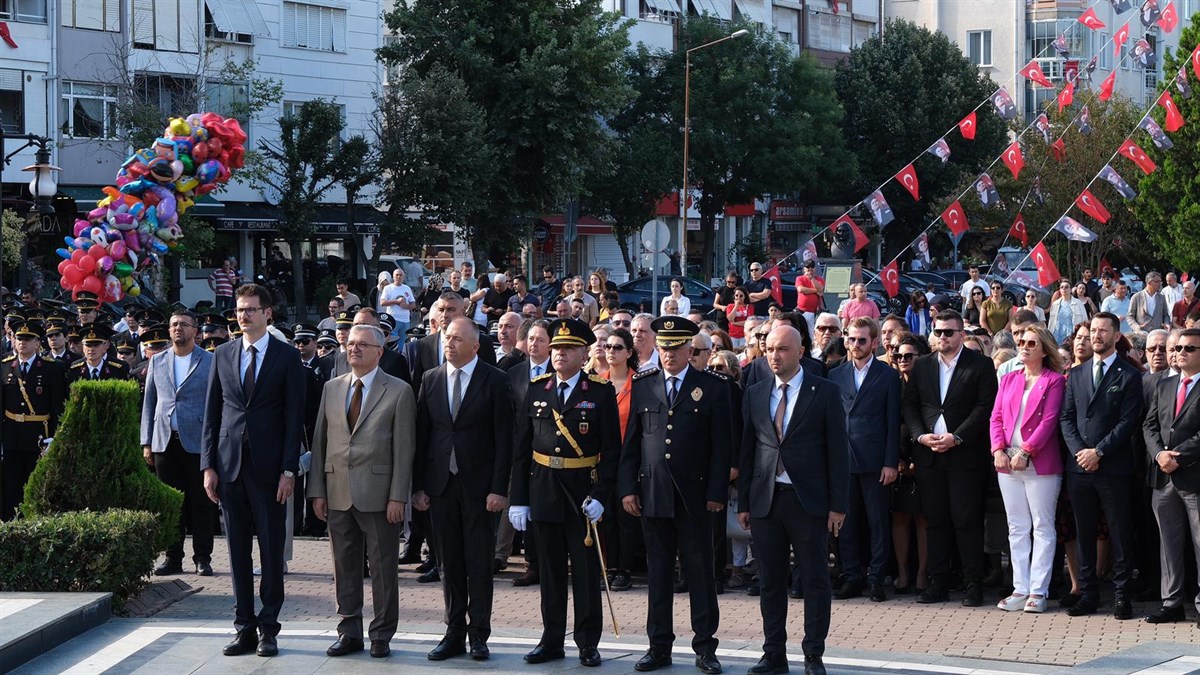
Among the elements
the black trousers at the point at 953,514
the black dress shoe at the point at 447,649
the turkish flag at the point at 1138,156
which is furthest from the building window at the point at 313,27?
the black dress shoe at the point at 447,649

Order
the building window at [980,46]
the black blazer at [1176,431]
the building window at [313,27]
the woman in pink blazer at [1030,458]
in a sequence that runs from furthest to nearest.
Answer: the building window at [980,46]
the building window at [313,27]
the woman in pink blazer at [1030,458]
the black blazer at [1176,431]

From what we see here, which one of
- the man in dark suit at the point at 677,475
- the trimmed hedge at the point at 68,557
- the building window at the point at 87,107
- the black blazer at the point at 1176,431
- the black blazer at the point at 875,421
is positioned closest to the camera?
the man in dark suit at the point at 677,475

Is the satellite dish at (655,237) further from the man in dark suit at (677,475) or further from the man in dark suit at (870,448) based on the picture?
the man in dark suit at (677,475)

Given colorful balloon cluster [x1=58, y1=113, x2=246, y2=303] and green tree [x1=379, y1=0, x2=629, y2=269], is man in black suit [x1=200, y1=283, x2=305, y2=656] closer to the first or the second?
colorful balloon cluster [x1=58, y1=113, x2=246, y2=303]

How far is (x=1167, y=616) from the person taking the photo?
33.1 feet

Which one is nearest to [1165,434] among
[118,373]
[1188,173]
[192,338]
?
[192,338]

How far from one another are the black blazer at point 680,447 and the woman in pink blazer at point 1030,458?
8.33ft

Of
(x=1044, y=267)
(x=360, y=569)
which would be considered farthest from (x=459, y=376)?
(x=1044, y=267)

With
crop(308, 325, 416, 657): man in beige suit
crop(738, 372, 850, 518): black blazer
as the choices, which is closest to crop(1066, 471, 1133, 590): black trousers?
crop(738, 372, 850, 518): black blazer

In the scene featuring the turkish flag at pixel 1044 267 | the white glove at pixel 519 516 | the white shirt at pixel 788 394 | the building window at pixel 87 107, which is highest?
the building window at pixel 87 107

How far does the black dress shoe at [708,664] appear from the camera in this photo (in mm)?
8664

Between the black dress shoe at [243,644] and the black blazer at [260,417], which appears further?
the black blazer at [260,417]

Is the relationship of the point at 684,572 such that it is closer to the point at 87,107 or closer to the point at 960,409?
the point at 960,409

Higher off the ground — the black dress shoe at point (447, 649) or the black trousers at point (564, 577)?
the black trousers at point (564, 577)
